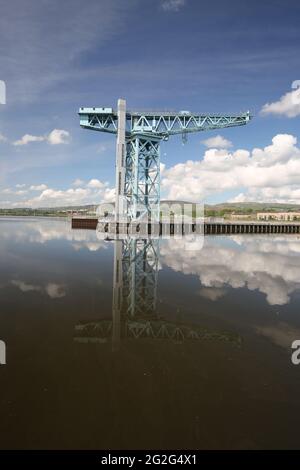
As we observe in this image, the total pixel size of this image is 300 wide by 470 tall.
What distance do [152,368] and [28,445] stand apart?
2.29 meters

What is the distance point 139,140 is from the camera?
114 ft

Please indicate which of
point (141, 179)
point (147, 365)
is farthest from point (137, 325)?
point (141, 179)

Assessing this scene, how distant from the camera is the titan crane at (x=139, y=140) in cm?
3353

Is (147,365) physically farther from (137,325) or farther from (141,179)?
(141,179)

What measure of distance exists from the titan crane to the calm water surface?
24.0 metres

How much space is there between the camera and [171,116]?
34250mm

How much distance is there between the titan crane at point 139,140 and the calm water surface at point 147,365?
78.8ft

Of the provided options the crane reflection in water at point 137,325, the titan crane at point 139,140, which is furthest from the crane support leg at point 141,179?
the crane reflection in water at point 137,325

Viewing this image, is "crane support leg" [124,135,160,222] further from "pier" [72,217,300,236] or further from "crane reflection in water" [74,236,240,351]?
"crane reflection in water" [74,236,240,351]

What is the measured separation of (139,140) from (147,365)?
1250 inches

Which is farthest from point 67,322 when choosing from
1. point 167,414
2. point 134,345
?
point 167,414
